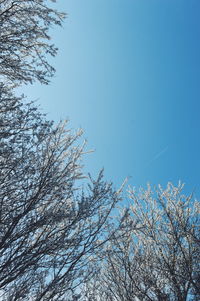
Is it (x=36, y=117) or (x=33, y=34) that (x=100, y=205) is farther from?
(x=33, y=34)

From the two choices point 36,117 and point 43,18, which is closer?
point 36,117

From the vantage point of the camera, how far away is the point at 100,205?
15.5 ft

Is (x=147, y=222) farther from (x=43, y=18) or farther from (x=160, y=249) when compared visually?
(x=43, y=18)

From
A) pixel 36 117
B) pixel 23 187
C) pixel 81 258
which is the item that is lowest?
pixel 81 258

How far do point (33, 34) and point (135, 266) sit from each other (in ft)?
22.3

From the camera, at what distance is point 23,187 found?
4012 mm

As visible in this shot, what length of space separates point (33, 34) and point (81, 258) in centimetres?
479

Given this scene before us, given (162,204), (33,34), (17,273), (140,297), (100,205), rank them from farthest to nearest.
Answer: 1. (162,204)
2. (140,297)
3. (33,34)
4. (100,205)
5. (17,273)

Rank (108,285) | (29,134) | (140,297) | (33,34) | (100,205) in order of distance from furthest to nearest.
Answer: (108,285) < (140,297) < (33,34) < (100,205) < (29,134)

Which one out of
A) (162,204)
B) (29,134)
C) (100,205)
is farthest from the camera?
(162,204)

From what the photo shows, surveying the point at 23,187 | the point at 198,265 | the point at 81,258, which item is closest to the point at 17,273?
the point at 81,258

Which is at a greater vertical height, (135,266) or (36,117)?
(36,117)

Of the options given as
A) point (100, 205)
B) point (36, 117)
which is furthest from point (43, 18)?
point (100, 205)

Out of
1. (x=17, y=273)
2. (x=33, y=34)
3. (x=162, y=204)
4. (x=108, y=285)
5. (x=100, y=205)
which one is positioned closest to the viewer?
(x=17, y=273)
